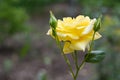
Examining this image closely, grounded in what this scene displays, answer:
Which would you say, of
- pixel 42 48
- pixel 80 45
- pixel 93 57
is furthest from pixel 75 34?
pixel 42 48

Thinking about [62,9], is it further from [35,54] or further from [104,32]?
[104,32]

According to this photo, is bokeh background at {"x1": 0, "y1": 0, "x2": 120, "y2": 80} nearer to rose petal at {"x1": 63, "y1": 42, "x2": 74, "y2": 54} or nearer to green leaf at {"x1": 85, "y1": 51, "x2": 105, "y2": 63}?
green leaf at {"x1": 85, "y1": 51, "x2": 105, "y2": 63}

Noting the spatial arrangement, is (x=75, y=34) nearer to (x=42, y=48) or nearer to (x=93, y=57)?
(x=93, y=57)

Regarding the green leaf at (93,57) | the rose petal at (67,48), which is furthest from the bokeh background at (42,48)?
the rose petal at (67,48)

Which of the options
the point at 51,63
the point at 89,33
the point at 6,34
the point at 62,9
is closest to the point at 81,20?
the point at 89,33

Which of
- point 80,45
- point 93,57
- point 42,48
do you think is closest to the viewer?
point 80,45

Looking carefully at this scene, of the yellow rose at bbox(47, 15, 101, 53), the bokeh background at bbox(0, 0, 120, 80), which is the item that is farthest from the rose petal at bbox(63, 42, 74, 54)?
the bokeh background at bbox(0, 0, 120, 80)

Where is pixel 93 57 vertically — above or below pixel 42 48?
above

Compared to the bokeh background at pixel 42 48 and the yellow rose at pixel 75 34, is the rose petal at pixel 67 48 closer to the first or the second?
the yellow rose at pixel 75 34
